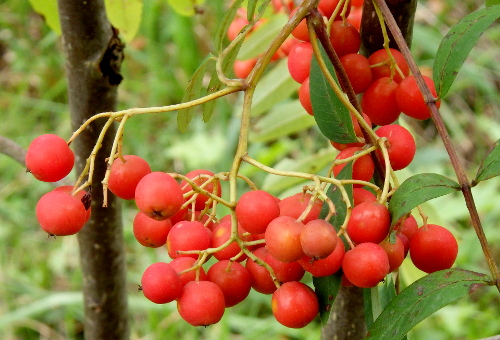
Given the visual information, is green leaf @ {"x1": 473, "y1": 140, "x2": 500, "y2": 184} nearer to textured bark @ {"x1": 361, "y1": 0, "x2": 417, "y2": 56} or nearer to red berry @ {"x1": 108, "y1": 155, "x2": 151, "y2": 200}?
textured bark @ {"x1": 361, "y1": 0, "x2": 417, "y2": 56}

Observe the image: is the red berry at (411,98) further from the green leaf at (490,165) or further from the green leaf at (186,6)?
the green leaf at (186,6)

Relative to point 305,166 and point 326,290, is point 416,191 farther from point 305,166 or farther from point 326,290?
point 305,166

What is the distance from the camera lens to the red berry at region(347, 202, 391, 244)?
2.07ft

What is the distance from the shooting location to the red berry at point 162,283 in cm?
65

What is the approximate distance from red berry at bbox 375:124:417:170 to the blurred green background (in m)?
0.44

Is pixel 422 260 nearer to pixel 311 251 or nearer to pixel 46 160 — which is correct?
pixel 311 251

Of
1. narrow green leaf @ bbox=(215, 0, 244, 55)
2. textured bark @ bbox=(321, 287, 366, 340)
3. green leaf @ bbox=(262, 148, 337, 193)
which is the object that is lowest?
textured bark @ bbox=(321, 287, 366, 340)

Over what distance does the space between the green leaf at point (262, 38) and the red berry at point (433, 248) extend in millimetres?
593

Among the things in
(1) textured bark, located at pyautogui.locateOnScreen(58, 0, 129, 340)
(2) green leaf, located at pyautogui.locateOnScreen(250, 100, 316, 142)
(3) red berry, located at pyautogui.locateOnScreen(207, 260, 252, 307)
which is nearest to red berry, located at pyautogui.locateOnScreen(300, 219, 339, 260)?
(3) red berry, located at pyautogui.locateOnScreen(207, 260, 252, 307)

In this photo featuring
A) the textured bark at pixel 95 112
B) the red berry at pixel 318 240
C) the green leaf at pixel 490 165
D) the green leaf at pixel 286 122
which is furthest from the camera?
the green leaf at pixel 286 122

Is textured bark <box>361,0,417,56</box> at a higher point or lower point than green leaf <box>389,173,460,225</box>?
higher

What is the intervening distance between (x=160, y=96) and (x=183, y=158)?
0.47 meters

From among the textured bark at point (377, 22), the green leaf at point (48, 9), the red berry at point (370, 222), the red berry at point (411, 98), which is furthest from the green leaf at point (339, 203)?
the green leaf at point (48, 9)

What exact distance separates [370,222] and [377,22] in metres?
0.33
